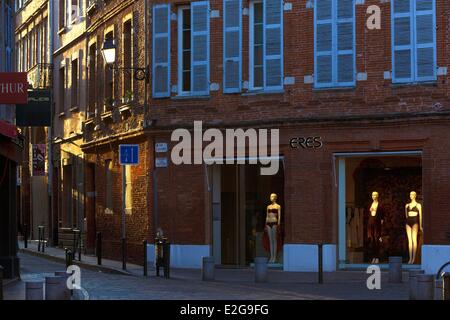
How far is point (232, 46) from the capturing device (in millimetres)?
25859

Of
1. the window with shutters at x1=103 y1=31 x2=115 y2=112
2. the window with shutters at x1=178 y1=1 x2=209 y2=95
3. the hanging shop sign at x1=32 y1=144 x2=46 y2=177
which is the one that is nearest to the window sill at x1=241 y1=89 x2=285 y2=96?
the window with shutters at x1=178 y1=1 x2=209 y2=95

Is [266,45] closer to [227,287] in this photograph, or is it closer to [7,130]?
[227,287]

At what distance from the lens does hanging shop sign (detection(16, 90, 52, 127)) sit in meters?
23.1

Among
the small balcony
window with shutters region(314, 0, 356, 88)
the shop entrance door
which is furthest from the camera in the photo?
the small balcony

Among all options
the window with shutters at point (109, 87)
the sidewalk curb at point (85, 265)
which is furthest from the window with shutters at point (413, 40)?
the window with shutters at point (109, 87)

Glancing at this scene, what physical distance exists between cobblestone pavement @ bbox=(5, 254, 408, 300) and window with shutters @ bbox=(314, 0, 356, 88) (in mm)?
4711

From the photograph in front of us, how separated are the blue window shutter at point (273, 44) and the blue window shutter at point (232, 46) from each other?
76 cm

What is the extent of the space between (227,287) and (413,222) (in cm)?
619

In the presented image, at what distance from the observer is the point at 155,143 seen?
26.8 metres

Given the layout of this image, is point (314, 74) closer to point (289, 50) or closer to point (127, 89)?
point (289, 50)

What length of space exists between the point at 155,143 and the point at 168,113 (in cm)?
88

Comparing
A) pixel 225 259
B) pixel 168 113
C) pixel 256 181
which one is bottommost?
pixel 225 259

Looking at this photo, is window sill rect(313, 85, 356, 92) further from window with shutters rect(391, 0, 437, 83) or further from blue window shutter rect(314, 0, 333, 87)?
window with shutters rect(391, 0, 437, 83)
